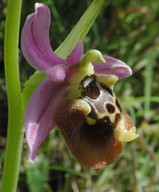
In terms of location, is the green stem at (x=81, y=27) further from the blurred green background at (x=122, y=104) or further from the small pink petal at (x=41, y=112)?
the blurred green background at (x=122, y=104)

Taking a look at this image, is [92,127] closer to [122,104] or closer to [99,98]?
[99,98]

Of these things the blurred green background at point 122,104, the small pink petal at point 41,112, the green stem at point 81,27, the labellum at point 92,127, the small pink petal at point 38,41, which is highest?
the small pink petal at point 38,41

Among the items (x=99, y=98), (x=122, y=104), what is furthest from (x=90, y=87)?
(x=122, y=104)

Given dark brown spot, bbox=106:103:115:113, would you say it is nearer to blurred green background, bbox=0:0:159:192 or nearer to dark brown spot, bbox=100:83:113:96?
dark brown spot, bbox=100:83:113:96

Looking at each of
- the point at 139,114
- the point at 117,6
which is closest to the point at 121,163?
the point at 139,114

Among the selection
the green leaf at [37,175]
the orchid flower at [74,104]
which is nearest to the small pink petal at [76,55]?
the orchid flower at [74,104]
